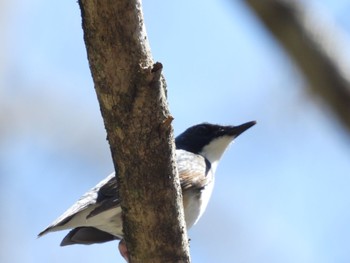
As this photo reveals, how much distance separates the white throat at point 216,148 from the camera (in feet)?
22.3

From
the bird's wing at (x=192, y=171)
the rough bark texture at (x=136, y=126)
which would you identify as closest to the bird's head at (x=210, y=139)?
the bird's wing at (x=192, y=171)

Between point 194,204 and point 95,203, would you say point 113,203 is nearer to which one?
point 95,203

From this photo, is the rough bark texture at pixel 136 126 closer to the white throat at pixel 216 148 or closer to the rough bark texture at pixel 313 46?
the rough bark texture at pixel 313 46

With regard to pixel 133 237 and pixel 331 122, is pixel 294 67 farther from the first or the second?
pixel 133 237

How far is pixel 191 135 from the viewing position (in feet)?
23.2

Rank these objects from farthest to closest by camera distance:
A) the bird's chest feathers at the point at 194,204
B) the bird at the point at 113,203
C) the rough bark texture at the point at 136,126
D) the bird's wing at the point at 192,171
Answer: the bird's wing at the point at 192,171, the bird's chest feathers at the point at 194,204, the bird at the point at 113,203, the rough bark texture at the point at 136,126

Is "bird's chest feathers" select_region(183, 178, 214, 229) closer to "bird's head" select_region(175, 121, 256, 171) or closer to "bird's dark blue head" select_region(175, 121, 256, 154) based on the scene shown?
"bird's head" select_region(175, 121, 256, 171)

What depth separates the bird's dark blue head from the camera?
6.83 meters

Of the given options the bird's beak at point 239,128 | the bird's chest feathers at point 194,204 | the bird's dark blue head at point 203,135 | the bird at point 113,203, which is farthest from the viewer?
the bird's dark blue head at point 203,135

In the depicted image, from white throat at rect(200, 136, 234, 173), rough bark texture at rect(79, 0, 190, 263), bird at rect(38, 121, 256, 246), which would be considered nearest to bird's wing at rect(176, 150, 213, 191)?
bird at rect(38, 121, 256, 246)

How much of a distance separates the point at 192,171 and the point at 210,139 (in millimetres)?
1114

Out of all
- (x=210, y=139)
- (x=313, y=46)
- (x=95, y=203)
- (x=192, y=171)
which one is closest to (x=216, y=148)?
(x=210, y=139)

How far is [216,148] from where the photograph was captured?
6852mm

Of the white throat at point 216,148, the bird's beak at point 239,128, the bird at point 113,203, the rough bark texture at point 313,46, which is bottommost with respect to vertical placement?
the rough bark texture at point 313,46
